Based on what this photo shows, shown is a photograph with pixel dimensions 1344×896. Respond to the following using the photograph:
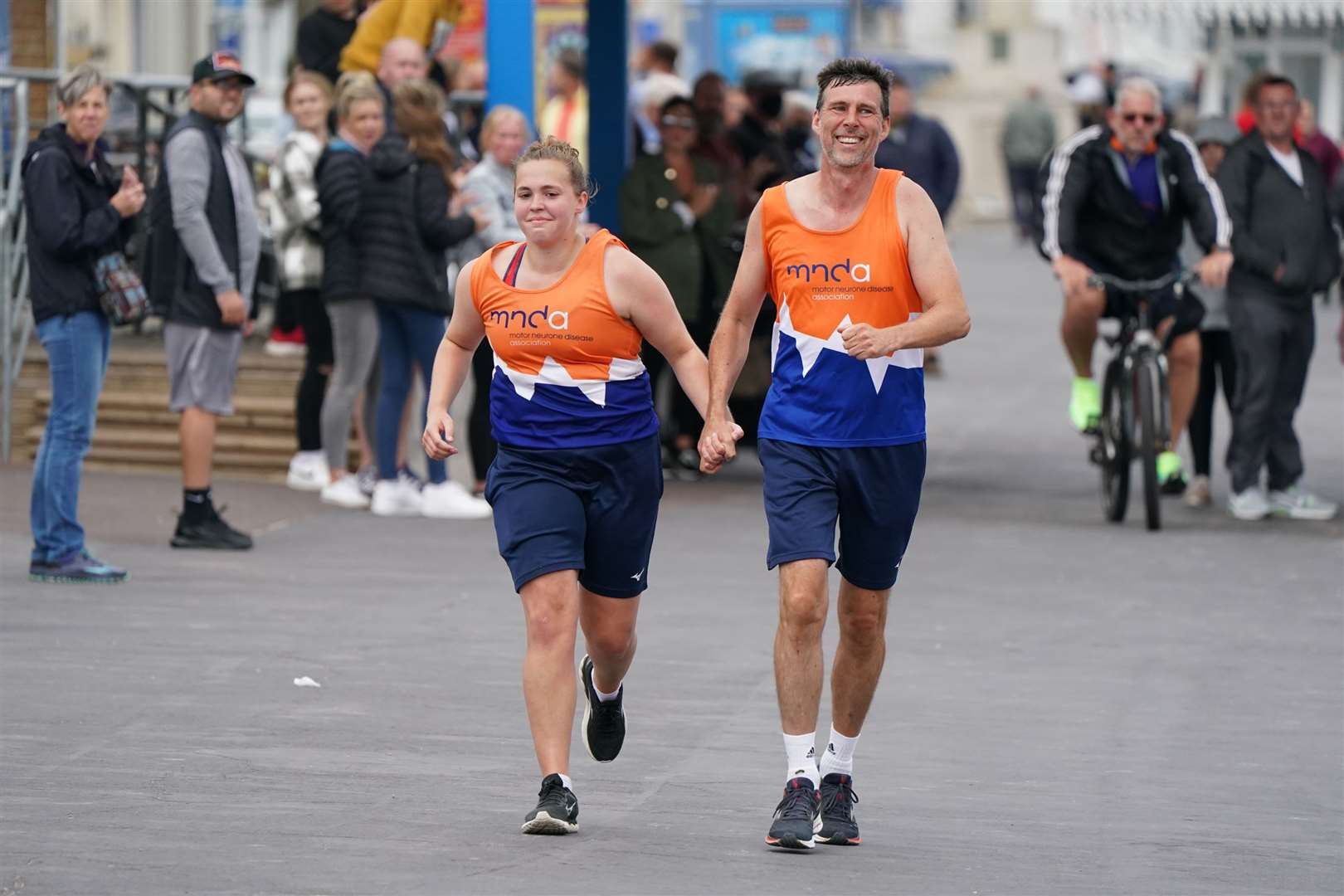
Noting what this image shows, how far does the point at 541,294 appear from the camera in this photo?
21.4 ft

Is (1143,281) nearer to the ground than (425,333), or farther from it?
farther from it

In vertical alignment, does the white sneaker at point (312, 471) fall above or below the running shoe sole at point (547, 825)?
below

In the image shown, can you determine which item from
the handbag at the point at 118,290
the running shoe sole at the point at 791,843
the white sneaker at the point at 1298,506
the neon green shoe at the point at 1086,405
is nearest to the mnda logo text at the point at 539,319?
the running shoe sole at the point at 791,843

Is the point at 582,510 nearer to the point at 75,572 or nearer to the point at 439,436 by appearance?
the point at 439,436

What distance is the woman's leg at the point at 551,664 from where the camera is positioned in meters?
6.33

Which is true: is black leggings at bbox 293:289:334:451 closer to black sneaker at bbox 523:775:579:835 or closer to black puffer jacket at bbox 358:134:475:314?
black puffer jacket at bbox 358:134:475:314

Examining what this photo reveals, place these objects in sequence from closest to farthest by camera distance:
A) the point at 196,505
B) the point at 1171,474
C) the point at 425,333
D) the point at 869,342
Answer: the point at 869,342
the point at 196,505
the point at 425,333
the point at 1171,474

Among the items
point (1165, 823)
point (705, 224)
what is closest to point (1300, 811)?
point (1165, 823)

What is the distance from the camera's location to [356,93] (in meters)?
12.0

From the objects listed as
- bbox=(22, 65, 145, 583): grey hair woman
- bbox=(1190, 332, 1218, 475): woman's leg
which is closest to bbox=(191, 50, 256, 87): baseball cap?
bbox=(22, 65, 145, 583): grey hair woman

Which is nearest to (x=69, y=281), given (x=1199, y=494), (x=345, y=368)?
(x=345, y=368)

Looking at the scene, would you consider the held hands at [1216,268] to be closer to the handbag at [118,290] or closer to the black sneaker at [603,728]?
the handbag at [118,290]

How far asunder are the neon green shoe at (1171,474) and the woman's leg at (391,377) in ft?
12.9

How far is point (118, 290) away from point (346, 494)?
9.26ft
